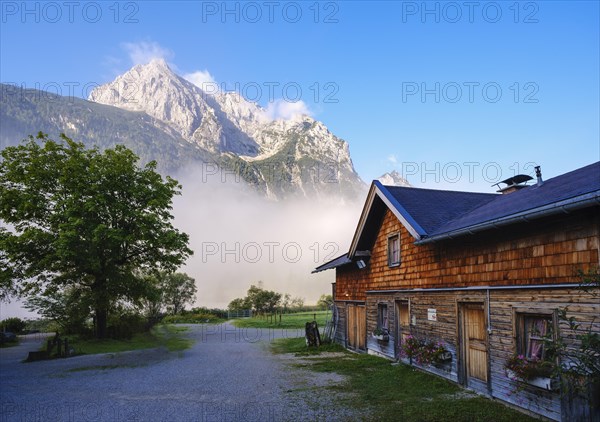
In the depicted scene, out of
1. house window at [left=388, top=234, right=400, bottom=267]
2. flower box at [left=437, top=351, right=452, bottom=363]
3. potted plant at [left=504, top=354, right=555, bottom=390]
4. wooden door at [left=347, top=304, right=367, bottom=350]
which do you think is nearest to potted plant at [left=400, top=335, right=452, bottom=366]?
flower box at [left=437, top=351, right=452, bottom=363]

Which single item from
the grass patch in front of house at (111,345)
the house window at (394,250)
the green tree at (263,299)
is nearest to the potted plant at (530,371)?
the house window at (394,250)

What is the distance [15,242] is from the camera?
26000 millimetres

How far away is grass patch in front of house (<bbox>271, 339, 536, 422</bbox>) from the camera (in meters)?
9.38

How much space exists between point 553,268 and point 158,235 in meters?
26.5

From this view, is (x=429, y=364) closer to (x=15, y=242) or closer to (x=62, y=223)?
(x=62, y=223)

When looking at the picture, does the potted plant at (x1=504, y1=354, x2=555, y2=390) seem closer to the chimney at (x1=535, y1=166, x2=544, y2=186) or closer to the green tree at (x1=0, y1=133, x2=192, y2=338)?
the chimney at (x1=535, y1=166, x2=544, y2=186)

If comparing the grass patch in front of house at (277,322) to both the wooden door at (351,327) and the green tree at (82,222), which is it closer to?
the green tree at (82,222)

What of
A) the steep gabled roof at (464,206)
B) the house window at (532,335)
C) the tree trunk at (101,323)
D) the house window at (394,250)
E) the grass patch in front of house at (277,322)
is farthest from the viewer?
the grass patch in front of house at (277,322)

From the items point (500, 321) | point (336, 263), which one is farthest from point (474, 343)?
point (336, 263)

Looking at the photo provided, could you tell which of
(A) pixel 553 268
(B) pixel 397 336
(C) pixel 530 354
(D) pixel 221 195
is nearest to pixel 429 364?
(B) pixel 397 336

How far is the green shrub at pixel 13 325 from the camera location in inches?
1512

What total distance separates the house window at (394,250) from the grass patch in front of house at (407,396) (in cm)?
387

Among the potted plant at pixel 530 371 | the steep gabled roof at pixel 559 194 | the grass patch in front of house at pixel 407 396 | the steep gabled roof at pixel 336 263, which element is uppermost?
the steep gabled roof at pixel 559 194

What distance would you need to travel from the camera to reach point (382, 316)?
18.4 metres
